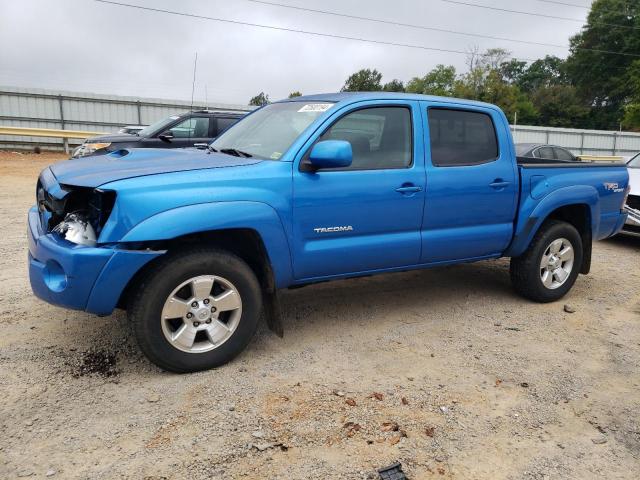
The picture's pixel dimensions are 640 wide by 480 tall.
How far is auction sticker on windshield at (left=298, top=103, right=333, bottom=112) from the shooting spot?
4.01 m

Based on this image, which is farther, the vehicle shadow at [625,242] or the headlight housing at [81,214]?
the vehicle shadow at [625,242]

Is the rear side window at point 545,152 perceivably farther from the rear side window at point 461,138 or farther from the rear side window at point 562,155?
the rear side window at point 461,138

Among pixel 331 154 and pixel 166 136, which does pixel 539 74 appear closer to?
pixel 166 136

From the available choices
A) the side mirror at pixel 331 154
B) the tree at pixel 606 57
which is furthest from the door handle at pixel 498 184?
the tree at pixel 606 57

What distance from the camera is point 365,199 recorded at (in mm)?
3896

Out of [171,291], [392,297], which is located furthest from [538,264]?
[171,291]

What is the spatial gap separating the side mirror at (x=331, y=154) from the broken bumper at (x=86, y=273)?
3.95ft

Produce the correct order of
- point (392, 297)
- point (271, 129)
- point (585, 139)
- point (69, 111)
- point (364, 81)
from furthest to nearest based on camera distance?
point (364, 81) < point (585, 139) < point (69, 111) < point (392, 297) < point (271, 129)

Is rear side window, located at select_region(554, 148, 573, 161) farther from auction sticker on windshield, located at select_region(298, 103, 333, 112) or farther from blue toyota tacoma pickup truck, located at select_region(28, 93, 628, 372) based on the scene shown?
auction sticker on windshield, located at select_region(298, 103, 333, 112)

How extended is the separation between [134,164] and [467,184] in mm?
2587

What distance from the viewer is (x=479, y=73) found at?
3994 centimetres

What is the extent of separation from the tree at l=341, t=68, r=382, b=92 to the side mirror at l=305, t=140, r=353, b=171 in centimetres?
5197

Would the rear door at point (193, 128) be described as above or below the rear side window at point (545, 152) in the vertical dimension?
above

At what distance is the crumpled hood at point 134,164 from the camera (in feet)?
10.9
